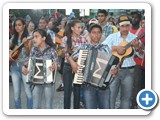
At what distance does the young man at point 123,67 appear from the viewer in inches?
245

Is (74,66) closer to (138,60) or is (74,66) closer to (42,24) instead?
(42,24)

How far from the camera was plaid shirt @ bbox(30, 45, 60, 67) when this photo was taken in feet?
20.6

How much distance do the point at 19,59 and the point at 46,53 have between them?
28 centimetres

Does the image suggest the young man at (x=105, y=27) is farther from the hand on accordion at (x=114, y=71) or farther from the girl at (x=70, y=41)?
the hand on accordion at (x=114, y=71)

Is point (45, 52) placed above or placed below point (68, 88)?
above

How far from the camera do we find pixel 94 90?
6.29m

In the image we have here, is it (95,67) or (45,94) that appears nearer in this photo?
(95,67)

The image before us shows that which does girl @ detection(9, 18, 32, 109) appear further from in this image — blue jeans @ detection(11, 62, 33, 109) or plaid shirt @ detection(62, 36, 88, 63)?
plaid shirt @ detection(62, 36, 88, 63)

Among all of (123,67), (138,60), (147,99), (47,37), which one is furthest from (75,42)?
(147,99)

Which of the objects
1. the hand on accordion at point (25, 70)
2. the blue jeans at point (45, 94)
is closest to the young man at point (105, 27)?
the blue jeans at point (45, 94)

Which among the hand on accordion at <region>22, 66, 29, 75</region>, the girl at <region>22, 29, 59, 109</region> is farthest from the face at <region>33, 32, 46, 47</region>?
the hand on accordion at <region>22, 66, 29, 75</region>
